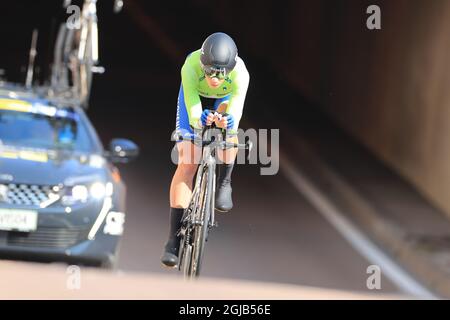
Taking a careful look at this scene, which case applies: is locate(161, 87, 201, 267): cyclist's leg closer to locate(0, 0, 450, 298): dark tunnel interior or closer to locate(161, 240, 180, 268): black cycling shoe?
locate(161, 240, 180, 268): black cycling shoe

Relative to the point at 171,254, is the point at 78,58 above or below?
above

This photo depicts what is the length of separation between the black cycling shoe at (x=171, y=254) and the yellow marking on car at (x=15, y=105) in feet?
11.2

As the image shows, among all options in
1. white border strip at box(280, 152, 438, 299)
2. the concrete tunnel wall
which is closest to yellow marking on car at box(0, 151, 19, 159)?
white border strip at box(280, 152, 438, 299)

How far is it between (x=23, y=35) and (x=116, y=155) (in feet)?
63.0

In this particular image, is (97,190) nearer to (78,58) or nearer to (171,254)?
(78,58)

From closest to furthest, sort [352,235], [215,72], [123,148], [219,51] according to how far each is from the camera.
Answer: [219,51], [215,72], [123,148], [352,235]

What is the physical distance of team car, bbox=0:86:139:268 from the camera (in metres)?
7.74

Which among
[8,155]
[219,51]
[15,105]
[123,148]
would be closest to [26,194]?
[8,155]

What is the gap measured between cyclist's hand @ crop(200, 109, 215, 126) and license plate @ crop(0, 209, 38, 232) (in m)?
3.10

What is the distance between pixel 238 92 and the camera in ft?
15.8

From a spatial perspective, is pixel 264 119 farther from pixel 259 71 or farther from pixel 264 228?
pixel 259 71

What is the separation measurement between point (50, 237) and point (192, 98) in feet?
9.91

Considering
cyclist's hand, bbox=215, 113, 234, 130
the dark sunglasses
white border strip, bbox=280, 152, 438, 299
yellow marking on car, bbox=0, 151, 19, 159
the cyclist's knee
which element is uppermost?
the dark sunglasses

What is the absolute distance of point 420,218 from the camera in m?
13.9
